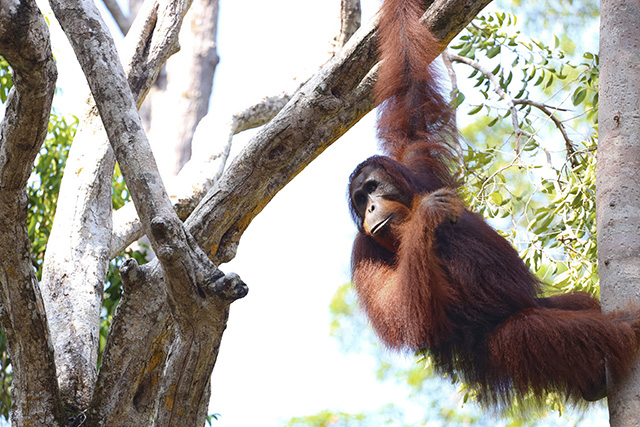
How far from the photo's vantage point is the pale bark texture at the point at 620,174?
2564mm

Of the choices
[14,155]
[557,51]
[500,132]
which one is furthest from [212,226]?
[500,132]

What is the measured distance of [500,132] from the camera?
14461 mm

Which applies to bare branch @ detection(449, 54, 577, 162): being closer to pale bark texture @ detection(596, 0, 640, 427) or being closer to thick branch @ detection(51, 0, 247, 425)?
pale bark texture @ detection(596, 0, 640, 427)

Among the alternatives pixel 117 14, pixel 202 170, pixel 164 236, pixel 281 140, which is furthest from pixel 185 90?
pixel 164 236

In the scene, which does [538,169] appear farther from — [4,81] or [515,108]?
[4,81]

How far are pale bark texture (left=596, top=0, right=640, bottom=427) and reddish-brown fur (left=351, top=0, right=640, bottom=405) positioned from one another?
260mm

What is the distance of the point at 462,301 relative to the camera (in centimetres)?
334

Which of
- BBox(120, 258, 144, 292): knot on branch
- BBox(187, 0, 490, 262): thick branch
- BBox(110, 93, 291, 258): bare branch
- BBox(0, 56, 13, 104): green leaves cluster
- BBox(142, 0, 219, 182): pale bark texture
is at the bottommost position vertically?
BBox(120, 258, 144, 292): knot on branch

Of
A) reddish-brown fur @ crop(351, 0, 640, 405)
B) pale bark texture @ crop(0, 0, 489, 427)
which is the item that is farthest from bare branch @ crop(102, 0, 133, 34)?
reddish-brown fur @ crop(351, 0, 640, 405)

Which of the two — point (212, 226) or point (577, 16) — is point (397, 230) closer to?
point (212, 226)

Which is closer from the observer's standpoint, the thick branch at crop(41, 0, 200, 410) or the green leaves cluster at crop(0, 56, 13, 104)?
the thick branch at crop(41, 0, 200, 410)

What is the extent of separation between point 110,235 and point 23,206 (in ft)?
4.11

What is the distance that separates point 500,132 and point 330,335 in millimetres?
5863

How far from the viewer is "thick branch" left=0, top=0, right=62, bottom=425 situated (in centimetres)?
246
